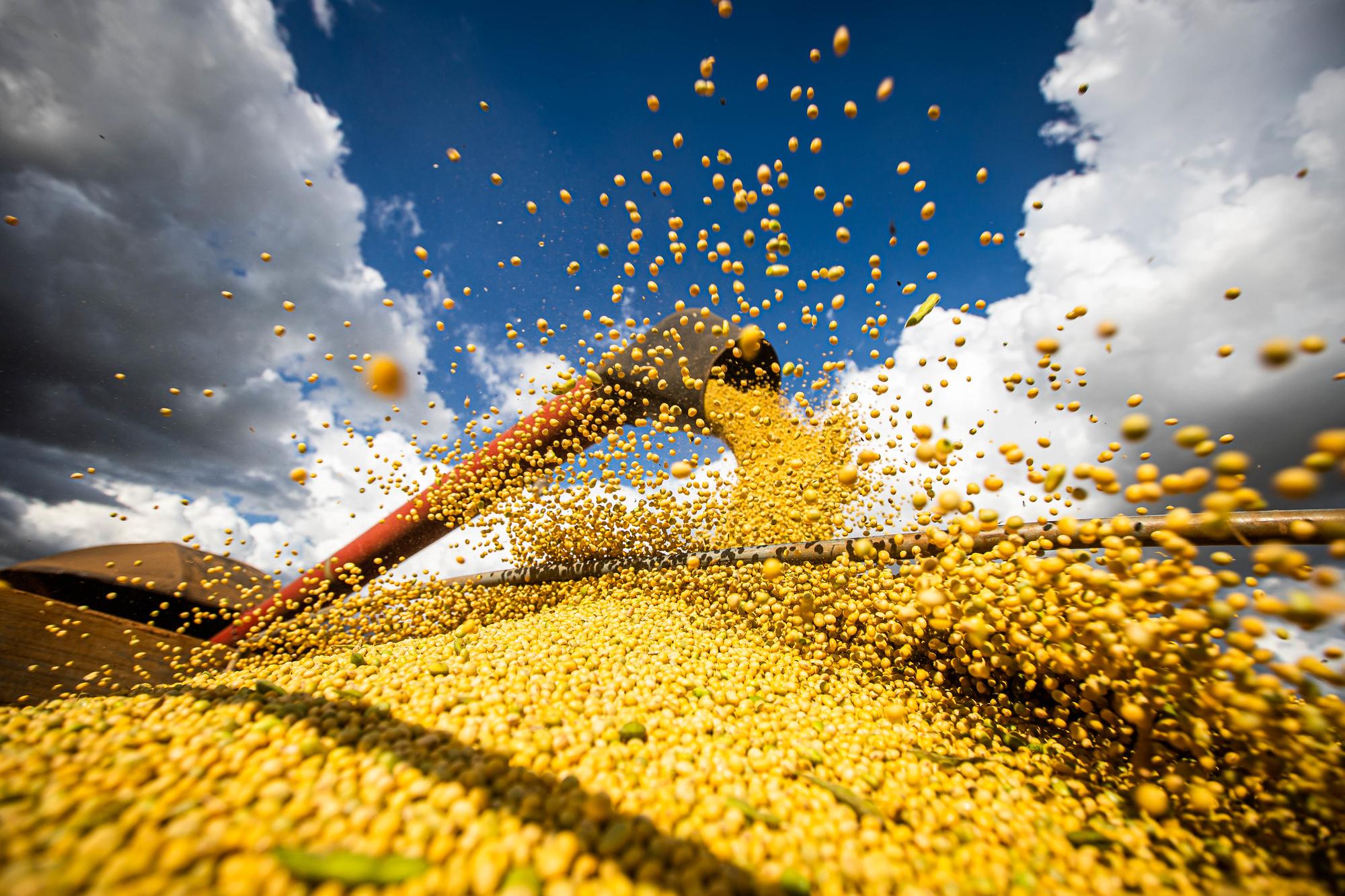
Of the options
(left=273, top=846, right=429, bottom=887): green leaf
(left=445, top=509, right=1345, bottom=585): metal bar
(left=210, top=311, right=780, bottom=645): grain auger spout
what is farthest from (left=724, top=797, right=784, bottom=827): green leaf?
(left=210, top=311, right=780, bottom=645): grain auger spout

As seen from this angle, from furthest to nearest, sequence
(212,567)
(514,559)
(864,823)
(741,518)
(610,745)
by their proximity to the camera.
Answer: (212,567) → (514,559) → (741,518) → (610,745) → (864,823)

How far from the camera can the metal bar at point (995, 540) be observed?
1937 millimetres

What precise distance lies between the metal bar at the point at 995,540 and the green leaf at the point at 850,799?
54.8 inches

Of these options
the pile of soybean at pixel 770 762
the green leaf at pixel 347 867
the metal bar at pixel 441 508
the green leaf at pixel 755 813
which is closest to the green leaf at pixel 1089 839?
the pile of soybean at pixel 770 762

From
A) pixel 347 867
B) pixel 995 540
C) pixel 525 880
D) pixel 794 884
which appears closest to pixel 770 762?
pixel 794 884

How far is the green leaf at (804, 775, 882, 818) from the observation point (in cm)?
148

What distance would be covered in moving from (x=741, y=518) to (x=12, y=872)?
3592mm

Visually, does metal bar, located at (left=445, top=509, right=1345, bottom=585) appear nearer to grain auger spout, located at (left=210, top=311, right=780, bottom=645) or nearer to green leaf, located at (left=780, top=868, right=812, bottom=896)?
grain auger spout, located at (left=210, top=311, right=780, bottom=645)

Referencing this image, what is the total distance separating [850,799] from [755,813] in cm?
37

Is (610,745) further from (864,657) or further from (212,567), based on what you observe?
(212,567)

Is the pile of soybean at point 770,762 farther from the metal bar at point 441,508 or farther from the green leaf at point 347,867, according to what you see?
the metal bar at point 441,508

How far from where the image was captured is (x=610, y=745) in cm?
165

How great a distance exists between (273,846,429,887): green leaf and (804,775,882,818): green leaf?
127cm

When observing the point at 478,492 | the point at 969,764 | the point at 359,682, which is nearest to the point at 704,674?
the point at 969,764
